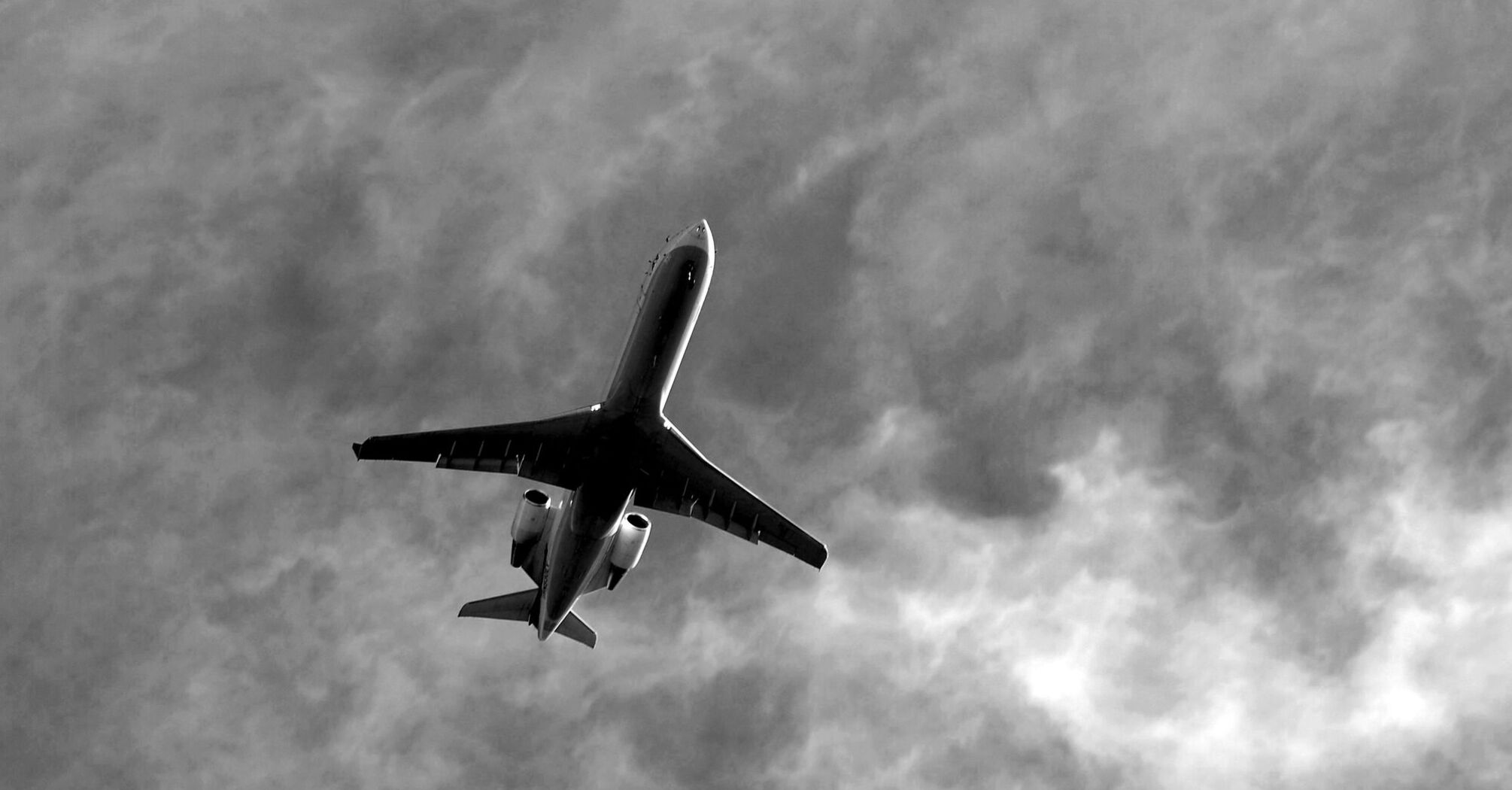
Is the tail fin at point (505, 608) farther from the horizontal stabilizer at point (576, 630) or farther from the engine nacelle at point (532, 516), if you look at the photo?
the engine nacelle at point (532, 516)

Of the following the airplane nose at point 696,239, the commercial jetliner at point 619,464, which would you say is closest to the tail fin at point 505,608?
the commercial jetliner at point 619,464

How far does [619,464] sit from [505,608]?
1480 cm

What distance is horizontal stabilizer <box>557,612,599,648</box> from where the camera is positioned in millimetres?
74312

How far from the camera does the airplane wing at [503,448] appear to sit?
6425cm

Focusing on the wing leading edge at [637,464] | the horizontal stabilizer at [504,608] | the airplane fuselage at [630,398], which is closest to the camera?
the airplane fuselage at [630,398]

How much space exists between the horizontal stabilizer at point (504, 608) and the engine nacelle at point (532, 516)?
8325mm

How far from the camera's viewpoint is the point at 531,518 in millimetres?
65312

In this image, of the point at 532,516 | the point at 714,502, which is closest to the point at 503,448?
the point at 532,516

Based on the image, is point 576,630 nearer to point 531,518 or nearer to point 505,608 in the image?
point 505,608

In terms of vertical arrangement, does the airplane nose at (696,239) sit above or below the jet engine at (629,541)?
above

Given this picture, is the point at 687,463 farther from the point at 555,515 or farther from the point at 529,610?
the point at 529,610

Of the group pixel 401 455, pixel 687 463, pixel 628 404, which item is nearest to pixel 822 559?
pixel 687 463

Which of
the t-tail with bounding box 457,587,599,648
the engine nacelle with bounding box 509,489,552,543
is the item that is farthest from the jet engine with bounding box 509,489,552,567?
the t-tail with bounding box 457,587,599,648

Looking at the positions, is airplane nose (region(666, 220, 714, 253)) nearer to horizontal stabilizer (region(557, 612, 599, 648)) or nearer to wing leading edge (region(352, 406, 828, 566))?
wing leading edge (region(352, 406, 828, 566))
